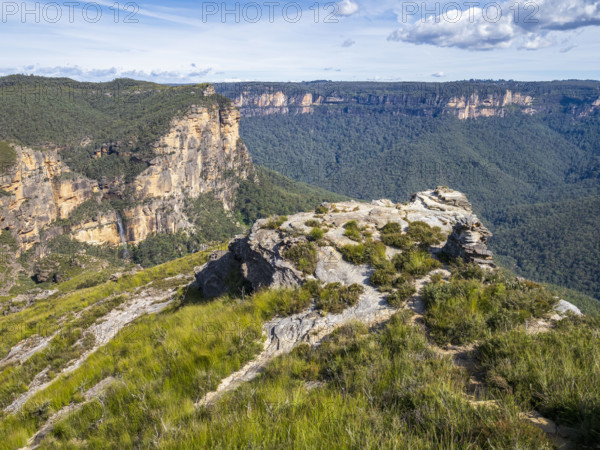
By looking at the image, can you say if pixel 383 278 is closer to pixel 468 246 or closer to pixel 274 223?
pixel 468 246

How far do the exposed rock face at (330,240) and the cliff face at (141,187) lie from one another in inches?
3660

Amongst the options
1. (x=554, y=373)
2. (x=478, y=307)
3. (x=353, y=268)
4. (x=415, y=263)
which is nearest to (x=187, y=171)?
(x=353, y=268)

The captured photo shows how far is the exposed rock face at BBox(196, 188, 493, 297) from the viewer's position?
10.9 metres

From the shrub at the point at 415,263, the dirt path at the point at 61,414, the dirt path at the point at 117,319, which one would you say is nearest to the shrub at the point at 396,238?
the shrub at the point at 415,263

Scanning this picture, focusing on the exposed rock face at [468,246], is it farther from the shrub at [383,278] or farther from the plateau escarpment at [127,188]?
the plateau escarpment at [127,188]

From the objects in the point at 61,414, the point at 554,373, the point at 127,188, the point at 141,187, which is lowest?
the point at 127,188

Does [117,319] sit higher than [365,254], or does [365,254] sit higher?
[365,254]

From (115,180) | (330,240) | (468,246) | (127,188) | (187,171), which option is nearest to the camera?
(468,246)

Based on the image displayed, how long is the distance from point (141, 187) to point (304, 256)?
374 ft

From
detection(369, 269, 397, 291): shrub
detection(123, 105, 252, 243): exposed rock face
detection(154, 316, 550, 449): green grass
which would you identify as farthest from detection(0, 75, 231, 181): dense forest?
detection(154, 316, 550, 449): green grass

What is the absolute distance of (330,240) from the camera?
1283 cm

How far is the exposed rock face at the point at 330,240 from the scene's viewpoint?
10875 millimetres

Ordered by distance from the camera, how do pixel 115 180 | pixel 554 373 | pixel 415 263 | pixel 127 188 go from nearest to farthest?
1. pixel 554 373
2. pixel 415 263
3. pixel 127 188
4. pixel 115 180

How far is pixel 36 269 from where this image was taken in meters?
77.8
